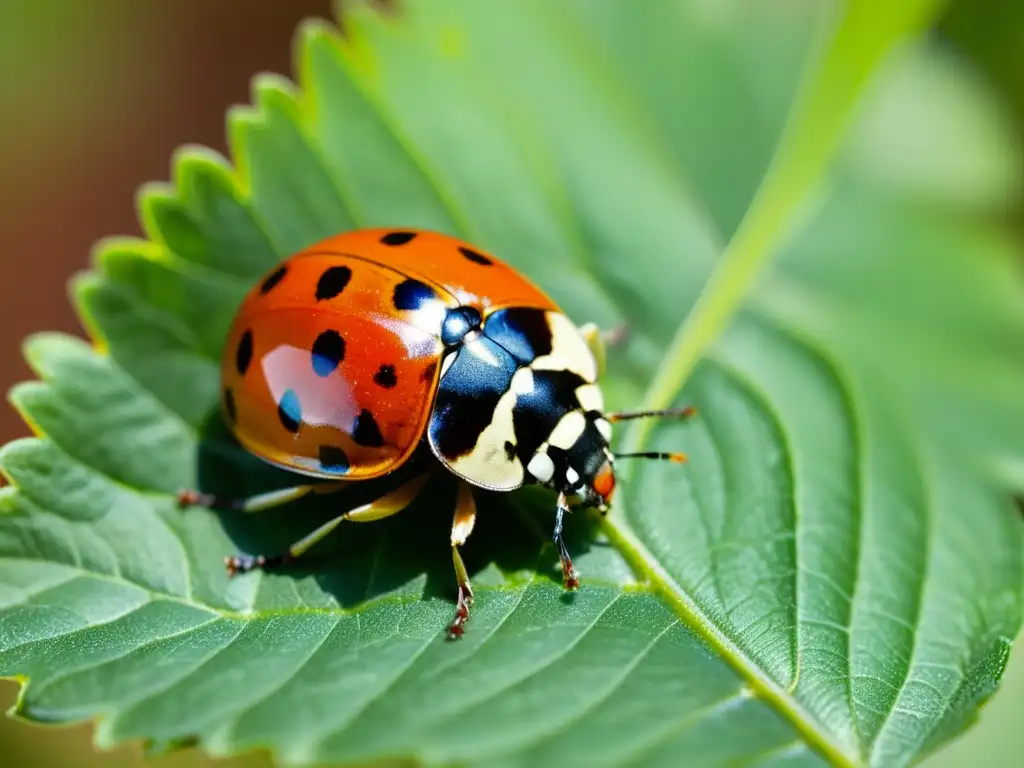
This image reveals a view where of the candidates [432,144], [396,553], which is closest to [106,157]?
[432,144]

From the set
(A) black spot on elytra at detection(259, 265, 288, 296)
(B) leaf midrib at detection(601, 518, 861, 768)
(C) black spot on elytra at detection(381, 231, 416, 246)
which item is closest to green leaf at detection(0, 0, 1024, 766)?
(B) leaf midrib at detection(601, 518, 861, 768)

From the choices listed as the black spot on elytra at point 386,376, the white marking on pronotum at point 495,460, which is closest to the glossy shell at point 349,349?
the black spot on elytra at point 386,376

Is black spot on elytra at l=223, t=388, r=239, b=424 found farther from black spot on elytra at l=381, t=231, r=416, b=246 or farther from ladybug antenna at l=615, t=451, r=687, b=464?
ladybug antenna at l=615, t=451, r=687, b=464

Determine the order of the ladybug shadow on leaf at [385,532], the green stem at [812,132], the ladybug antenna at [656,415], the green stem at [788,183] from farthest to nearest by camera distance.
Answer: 1. the green stem at [812,132]
2. the green stem at [788,183]
3. the ladybug antenna at [656,415]
4. the ladybug shadow on leaf at [385,532]

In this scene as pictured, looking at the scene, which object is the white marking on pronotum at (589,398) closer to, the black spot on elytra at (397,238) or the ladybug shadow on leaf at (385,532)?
the ladybug shadow on leaf at (385,532)

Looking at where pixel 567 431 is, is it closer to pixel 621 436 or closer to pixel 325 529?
pixel 621 436

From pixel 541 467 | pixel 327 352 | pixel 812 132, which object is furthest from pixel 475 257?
pixel 812 132
